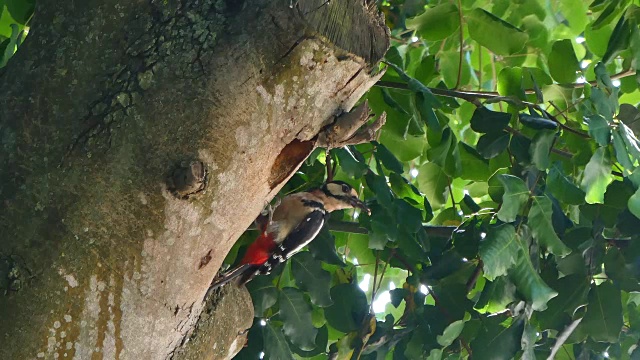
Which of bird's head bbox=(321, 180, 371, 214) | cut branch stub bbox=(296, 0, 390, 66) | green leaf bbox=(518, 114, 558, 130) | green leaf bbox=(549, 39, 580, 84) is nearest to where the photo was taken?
cut branch stub bbox=(296, 0, 390, 66)

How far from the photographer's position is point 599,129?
187 centimetres

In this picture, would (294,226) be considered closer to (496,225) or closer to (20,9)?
(496,225)

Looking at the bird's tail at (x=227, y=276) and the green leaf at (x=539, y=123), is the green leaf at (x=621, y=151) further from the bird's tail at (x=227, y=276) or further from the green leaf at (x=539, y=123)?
the bird's tail at (x=227, y=276)

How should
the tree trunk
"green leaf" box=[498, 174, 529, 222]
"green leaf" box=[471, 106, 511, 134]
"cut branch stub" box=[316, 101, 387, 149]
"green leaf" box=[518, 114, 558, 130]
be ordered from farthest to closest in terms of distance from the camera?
"green leaf" box=[471, 106, 511, 134] → "green leaf" box=[518, 114, 558, 130] → "green leaf" box=[498, 174, 529, 222] → "cut branch stub" box=[316, 101, 387, 149] → the tree trunk

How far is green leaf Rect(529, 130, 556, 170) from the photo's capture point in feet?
6.93

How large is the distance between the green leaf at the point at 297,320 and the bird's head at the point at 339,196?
44 centimetres

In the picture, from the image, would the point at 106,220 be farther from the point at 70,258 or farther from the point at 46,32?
the point at 46,32

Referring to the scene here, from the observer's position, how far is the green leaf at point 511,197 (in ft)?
6.25

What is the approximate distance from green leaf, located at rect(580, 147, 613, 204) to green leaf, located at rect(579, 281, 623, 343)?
327mm

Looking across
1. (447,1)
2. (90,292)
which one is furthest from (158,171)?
(447,1)

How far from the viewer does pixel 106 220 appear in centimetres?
125

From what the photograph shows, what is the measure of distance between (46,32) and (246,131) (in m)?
0.44

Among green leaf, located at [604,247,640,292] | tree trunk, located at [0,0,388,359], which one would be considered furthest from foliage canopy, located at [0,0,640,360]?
tree trunk, located at [0,0,388,359]

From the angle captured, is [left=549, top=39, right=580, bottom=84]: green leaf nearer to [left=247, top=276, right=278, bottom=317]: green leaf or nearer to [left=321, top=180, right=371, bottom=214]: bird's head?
[left=321, top=180, right=371, bottom=214]: bird's head
